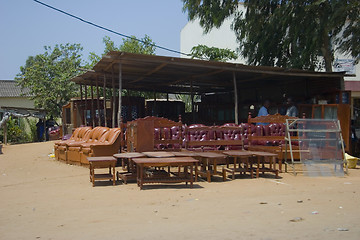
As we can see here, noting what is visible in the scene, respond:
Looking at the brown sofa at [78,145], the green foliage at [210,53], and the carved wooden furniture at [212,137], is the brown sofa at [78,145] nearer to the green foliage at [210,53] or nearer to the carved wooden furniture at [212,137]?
the carved wooden furniture at [212,137]

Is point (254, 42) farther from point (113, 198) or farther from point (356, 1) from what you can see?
point (113, 198)

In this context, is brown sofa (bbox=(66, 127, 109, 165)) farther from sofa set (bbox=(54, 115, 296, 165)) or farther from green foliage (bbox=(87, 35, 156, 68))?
green foliage (bbox=(87, 35, 156, 68))

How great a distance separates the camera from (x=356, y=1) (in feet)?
45.1

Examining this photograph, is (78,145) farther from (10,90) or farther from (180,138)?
(10,90)

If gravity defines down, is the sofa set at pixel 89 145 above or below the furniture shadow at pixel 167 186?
above

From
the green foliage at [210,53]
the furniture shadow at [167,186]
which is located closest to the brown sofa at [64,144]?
the furniture shadow at [167,186]

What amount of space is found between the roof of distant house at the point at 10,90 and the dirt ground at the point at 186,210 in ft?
105

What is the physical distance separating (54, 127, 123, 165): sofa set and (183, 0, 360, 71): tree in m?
8.46

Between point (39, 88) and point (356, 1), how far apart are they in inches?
931

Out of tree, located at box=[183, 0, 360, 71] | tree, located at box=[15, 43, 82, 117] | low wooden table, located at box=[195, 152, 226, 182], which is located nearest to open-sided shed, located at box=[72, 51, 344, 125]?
tree, located at box=[183, 0, 360, 71]

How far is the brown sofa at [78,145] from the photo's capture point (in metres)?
12.9

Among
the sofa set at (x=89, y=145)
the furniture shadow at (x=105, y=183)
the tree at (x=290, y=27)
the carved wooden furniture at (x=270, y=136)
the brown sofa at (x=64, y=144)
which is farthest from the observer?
the tree at (x=290, y=27)

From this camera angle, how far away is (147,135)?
33.5ft

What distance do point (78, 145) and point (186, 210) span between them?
25.7ft
